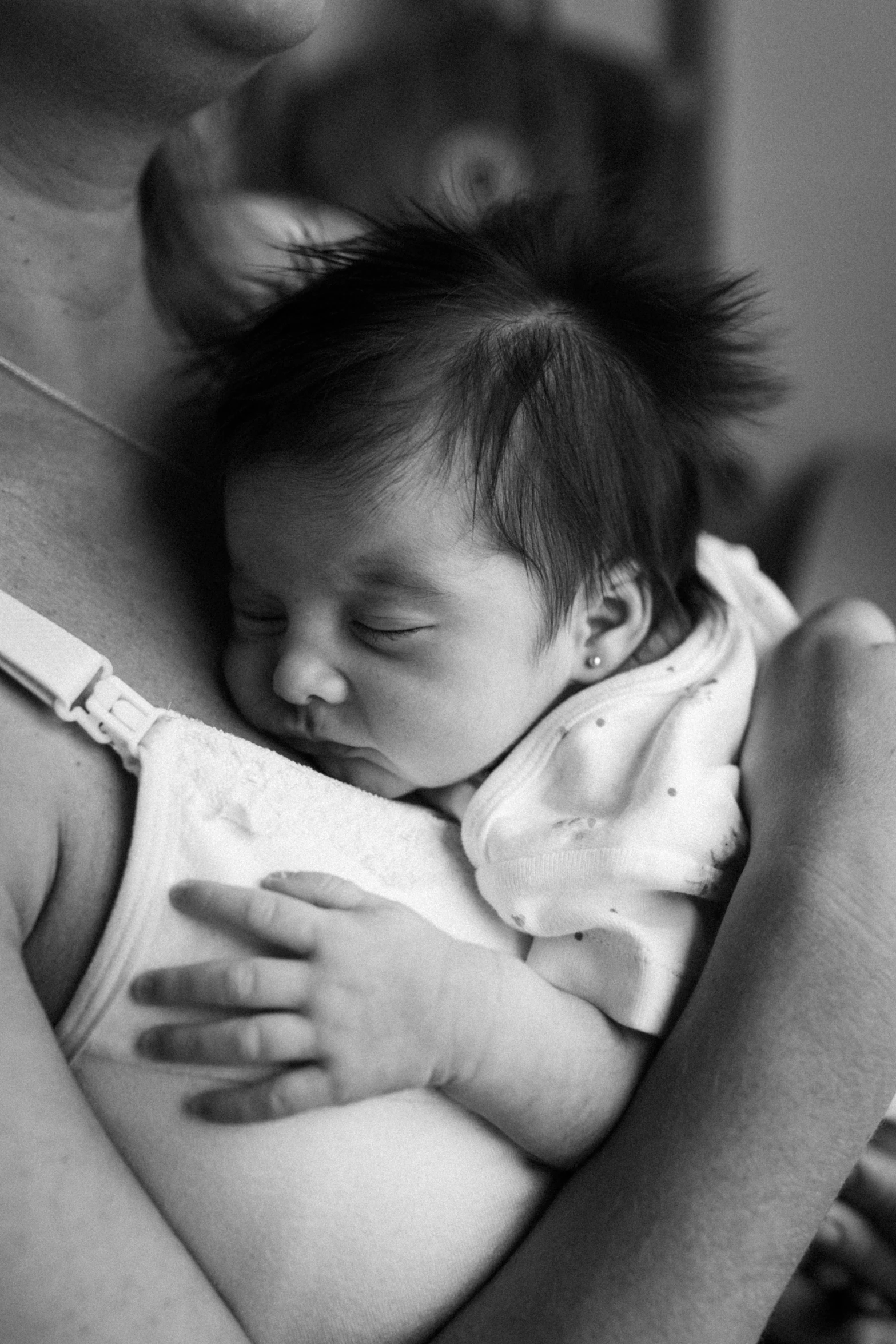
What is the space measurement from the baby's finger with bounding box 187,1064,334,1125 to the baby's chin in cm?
25

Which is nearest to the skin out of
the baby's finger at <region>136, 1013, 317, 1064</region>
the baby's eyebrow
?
the baby's eyebrow

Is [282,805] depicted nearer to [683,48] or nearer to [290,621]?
[290,621]

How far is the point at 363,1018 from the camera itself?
708 millimetres

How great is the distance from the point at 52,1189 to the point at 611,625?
54cm

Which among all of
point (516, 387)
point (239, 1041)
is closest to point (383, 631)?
point (516, 387)

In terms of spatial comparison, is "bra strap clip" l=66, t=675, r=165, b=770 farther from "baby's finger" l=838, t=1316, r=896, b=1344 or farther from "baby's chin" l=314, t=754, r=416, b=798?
"baby's finger" l=838, t=1316, r=896, b=1344

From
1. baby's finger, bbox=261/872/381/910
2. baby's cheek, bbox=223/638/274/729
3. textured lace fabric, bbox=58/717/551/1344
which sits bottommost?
textured lace fabric, bbox=58/717/551/1344

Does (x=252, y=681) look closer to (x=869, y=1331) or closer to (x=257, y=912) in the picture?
(x=257, y=912)

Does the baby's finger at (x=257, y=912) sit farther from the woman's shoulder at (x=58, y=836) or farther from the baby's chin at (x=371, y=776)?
the baby's chin at (x=371, y=776)

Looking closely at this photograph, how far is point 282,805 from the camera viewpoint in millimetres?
788

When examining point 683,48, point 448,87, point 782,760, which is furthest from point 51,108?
point 683,48

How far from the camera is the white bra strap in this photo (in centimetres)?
72

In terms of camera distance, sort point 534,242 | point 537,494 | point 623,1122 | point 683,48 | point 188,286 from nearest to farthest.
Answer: point 623,1122
point 537,494
point 534,242
point 188,286
point 683,48

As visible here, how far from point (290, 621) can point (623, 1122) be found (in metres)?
0.39
